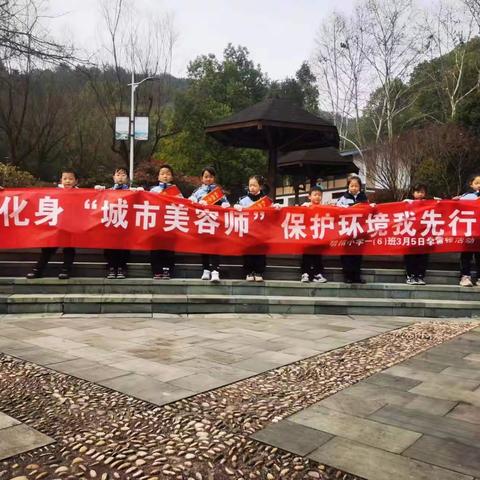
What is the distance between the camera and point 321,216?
25.6ft

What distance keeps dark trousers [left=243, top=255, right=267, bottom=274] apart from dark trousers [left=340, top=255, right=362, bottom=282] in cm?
127

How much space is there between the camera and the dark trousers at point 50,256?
7070mm

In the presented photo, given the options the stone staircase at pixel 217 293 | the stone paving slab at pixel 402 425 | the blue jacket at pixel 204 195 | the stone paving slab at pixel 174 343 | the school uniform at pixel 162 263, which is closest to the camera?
the stone paving slab at pixel 402 425

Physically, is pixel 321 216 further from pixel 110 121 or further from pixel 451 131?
pixel 110 121

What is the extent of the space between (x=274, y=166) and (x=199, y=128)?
62.1 feet

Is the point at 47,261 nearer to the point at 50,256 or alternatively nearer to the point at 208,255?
the point at 50,256

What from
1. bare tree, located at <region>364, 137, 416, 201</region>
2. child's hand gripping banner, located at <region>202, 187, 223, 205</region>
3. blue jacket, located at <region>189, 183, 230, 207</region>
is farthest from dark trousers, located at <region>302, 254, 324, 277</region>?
bare tree, located at <region>364, 137, 416, 201</region>

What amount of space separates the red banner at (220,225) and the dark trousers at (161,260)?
16 centimetres

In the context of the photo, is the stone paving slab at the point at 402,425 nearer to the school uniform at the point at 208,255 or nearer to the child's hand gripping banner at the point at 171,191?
the school uniform at the point at 208,255

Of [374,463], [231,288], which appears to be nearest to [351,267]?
[231,288]

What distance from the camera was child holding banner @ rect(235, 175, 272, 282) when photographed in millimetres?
7578

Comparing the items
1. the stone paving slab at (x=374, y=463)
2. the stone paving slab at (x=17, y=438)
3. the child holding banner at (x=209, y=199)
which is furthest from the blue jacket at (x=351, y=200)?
the stone paving slab at (x=17, y=438)

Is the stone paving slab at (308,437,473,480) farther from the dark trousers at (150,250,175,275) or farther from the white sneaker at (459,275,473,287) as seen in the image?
the white sneaker at (459,275,473,287)

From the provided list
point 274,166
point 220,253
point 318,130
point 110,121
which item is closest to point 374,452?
point 220,253
